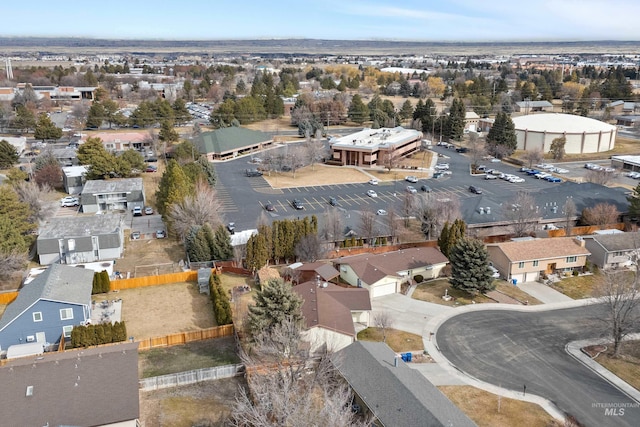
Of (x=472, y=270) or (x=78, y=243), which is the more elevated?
(x=472, y=270)

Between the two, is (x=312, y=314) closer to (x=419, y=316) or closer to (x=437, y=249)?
(x=419, y=316)

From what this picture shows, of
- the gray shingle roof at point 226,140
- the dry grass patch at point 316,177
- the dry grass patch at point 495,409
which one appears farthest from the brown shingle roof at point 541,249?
the gray shingle roof at point 226,140

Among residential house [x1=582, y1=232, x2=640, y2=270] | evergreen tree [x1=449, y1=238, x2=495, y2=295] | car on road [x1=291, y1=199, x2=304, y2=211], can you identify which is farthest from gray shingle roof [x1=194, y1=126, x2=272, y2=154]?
residential house [x1=582, y1=232, x2=640, y2=270]

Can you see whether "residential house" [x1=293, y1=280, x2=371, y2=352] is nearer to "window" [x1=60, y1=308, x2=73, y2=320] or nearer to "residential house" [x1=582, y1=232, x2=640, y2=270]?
"window" [x1=60, y1=308, x2=73, y2=320]

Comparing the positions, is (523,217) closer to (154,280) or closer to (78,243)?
(154,280)

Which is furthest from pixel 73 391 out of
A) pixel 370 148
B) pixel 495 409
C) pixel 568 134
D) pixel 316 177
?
pixel 568 134
